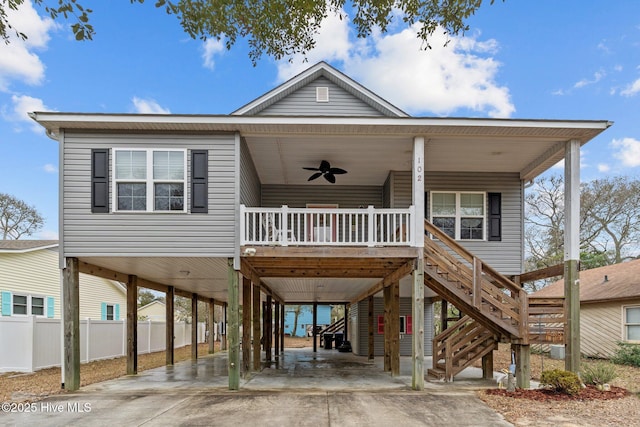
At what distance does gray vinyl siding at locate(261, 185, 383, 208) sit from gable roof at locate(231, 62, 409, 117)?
2468 millimetres

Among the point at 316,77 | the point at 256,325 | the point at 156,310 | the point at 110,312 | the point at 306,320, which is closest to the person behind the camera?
the point at 316,77

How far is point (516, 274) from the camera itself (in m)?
12.8

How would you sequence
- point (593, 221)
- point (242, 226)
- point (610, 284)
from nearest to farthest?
point (242, 226) → point (610, 284) → point (593, 221)

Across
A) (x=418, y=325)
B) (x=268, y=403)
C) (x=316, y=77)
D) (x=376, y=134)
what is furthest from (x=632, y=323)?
(x=268, y=403)

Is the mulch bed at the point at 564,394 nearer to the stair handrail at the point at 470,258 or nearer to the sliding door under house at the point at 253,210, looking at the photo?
the sliding door under house at the point at 253,210

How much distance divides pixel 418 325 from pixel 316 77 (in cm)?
692

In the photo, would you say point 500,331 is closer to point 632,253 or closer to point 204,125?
point 204,125

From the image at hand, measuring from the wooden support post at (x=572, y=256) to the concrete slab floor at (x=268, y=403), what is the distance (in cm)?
190

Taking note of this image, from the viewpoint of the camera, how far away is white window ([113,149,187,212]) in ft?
33.3

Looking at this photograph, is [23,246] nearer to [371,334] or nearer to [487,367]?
[371,334]

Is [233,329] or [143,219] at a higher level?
[143,219]

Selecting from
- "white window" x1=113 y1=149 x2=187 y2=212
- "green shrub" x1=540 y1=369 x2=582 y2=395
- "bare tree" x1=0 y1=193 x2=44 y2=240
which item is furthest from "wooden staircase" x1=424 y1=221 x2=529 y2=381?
"bare tree" x1=0 y1=193 x2=44 y2=240

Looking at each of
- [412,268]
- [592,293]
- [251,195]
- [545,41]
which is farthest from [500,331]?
[545,41]

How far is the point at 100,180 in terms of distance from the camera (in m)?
10.1
